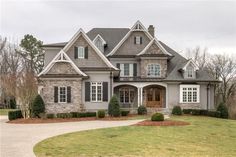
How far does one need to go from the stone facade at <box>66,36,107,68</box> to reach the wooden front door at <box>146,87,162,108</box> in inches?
299

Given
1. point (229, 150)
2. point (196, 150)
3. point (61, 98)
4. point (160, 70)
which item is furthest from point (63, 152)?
point (160, 70)

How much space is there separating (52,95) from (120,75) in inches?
366

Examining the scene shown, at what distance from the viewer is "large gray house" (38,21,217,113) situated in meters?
31.4

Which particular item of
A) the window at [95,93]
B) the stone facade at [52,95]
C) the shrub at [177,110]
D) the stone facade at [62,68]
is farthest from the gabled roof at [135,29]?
the shrub at [177,110]

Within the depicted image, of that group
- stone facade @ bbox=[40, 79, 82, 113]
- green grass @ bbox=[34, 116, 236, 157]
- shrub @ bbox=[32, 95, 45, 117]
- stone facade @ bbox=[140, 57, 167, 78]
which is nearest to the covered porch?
stone facade @ bbox=[140, 57, 167, 78]

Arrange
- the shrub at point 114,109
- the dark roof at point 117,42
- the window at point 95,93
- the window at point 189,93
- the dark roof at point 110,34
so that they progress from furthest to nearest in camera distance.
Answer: the dark roof at point 110,34 < the dark roof at point 117,42 < the window at point 189,93 < the window at point 95,93 < the shrub at point 114,109

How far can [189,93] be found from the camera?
35969 mm

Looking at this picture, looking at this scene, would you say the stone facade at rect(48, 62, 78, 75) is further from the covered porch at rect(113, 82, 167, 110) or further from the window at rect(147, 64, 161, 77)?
the window at rect(147, 64, 161, 77)

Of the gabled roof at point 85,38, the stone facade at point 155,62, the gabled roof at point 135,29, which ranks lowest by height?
the stone facade at point 155,62

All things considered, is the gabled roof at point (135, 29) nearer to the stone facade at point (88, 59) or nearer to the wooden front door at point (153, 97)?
the stone facade at point (88, 59)

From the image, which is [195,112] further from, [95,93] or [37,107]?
[37,107]

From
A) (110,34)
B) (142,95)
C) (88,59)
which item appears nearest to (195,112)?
(142,95)

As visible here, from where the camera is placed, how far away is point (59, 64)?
1244 inches

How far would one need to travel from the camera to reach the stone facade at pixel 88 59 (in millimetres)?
33188
